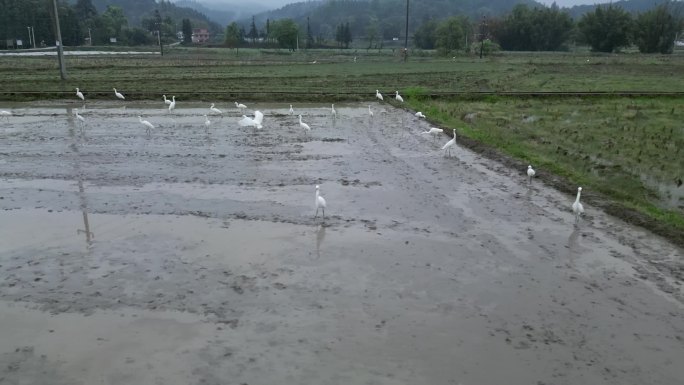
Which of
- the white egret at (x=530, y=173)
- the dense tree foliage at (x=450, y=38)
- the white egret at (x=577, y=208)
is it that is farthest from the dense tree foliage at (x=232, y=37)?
the white egret at (x=577, y=208)

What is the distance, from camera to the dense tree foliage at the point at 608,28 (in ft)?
231

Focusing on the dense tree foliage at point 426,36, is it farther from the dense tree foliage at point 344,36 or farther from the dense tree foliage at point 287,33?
the dense tree foliage at point 287,33

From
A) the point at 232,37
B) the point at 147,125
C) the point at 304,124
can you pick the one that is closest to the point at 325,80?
the point at 304,124

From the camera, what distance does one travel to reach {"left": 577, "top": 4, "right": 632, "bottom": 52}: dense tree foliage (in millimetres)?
70438

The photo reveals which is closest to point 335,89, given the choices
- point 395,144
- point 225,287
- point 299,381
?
point 395,144

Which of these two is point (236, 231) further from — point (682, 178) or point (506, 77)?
point (506, 77)

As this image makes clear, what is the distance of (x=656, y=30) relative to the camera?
226 ft

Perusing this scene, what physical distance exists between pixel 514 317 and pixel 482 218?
333 centimetres

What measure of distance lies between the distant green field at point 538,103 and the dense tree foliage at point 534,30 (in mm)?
35735

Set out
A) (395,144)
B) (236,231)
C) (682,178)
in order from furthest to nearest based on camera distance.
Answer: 1. (395,144)
2. (682,178)
3. (236,231)

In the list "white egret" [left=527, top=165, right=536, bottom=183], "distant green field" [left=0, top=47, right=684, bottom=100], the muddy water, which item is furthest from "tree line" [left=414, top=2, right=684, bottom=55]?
the muddy water

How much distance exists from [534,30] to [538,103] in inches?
2431

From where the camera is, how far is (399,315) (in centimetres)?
627

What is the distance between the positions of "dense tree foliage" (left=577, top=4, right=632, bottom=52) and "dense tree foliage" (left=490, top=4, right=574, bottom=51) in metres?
6.46
